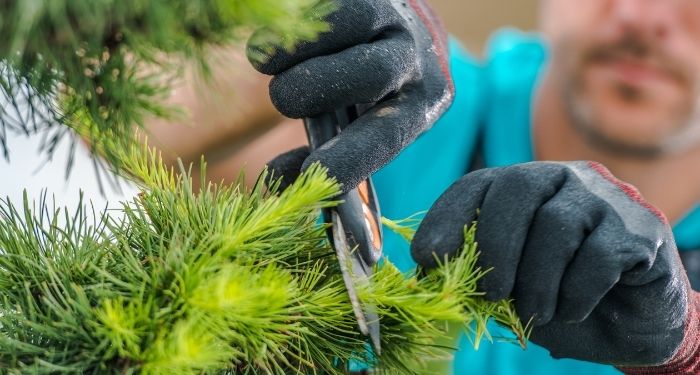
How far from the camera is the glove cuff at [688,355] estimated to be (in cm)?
55

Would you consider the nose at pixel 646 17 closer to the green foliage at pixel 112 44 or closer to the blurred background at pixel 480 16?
the green foliage at pixel 112 44

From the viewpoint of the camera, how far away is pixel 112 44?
290mm

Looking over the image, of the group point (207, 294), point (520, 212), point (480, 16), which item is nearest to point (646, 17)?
point (520, 212)

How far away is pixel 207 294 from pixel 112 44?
0.11 metres

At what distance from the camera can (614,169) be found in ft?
4.12

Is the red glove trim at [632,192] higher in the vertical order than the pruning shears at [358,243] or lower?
lower

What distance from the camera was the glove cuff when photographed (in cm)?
55

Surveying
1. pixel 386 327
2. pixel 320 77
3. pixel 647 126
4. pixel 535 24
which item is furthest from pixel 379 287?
pixel 535 24

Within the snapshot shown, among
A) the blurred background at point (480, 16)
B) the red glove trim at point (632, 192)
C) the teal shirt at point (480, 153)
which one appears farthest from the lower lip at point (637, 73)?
the blurred background at point (480, 16)

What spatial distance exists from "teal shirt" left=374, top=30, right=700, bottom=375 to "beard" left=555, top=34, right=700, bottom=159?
0.13 metres

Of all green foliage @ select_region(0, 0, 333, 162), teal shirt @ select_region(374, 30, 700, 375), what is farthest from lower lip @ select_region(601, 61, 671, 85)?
green foliage @ select_region(0, 0, 333, 162)

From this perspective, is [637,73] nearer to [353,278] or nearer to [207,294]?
[353,278]

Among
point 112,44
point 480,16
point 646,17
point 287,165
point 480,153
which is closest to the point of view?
point 112,44

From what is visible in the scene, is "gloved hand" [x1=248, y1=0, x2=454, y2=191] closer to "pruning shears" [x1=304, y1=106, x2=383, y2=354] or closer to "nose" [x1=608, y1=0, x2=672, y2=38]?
"pruning shears" [x1=304, y1=106, x2=383, y2=354]
